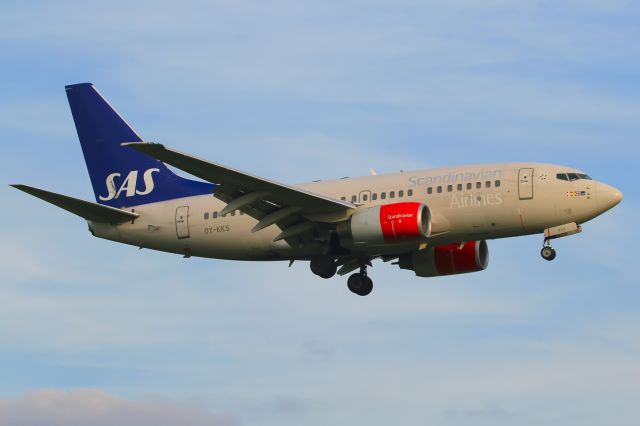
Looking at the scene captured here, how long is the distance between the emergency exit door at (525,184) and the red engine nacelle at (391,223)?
3347mm

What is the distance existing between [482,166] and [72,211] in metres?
15.7

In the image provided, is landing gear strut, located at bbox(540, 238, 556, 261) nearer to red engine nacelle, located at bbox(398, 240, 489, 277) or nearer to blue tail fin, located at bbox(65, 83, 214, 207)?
red engine nacelle, located at bbox(398, 240, 489, 277)

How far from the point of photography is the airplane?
156ft

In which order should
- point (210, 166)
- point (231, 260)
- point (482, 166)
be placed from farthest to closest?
point (231, 260)
point (482, 166)
point (210, 166)

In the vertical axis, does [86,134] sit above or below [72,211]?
above

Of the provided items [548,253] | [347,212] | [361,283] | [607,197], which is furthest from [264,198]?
[607,197]

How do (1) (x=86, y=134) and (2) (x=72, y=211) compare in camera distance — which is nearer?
(2) (x=72, y=211)

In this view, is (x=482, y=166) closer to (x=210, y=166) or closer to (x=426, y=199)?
(x=426, y=199)

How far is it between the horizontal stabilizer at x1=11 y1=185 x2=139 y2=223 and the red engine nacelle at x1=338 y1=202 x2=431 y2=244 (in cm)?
994

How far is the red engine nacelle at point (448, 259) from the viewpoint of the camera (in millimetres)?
52969

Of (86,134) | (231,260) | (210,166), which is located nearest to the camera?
(210,166)

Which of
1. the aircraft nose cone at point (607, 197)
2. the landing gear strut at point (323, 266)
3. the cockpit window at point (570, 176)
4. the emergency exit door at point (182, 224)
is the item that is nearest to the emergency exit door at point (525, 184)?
the cockpit window at point (570, 176)

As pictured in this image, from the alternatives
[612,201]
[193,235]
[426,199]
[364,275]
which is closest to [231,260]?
[193,235]

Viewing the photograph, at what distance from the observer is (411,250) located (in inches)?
1951
